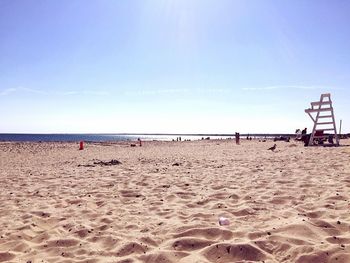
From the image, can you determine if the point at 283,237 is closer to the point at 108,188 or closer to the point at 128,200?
the point at 128,200

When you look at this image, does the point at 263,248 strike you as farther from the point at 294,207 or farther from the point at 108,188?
the point at 108,188

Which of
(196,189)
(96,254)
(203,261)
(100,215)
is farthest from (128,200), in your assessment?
(203,261)

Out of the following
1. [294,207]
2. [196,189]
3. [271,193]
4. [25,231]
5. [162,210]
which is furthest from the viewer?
[196,189]

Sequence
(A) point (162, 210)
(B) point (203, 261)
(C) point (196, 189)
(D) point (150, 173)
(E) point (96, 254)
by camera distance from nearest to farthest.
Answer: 1. (B) point (203, 261)
2. (E) point (96, 254)
3. (A) point (162, 210)
4. (C) point (196, 189)
5. (D) point (150, 173)

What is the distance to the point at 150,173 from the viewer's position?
35.4ft

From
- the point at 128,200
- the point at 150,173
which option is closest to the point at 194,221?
the point at 128,200

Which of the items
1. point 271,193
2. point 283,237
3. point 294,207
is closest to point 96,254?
point 283,237

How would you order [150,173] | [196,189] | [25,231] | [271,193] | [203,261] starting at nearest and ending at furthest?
[203,261] → [25,231] → [271,193] → [196,189] → [150,173]

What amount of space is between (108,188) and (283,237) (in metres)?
5.12

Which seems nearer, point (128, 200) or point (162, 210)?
point (162, 210)

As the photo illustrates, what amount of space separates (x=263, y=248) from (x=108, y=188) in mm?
5104

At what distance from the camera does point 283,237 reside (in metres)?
4.34

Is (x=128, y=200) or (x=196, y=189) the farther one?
(x=196, y=189)

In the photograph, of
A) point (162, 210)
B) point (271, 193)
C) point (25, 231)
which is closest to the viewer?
point (25, 231)
